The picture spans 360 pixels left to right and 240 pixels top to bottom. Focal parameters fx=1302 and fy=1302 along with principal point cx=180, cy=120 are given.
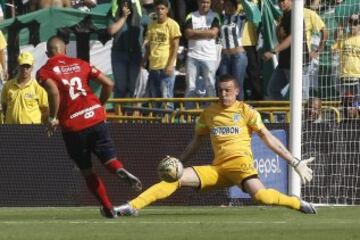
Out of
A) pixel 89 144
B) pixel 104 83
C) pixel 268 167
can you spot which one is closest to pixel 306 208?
pixel 89 144

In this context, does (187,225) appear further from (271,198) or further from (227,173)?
(227,173)

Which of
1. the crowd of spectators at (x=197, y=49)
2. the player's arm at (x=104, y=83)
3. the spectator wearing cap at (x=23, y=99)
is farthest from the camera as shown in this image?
the crowd of spectators at (x=197, y=49)

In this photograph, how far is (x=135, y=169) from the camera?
19.1 m

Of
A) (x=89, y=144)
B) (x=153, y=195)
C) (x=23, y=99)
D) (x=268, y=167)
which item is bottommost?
(x=268, y=167)

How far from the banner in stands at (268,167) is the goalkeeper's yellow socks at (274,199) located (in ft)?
10.6

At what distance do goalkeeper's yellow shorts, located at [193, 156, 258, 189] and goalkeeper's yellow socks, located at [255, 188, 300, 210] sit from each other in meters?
0.35

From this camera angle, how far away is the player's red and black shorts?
591 inches

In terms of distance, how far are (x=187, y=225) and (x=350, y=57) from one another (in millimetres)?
6437

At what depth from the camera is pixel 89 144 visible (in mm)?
15062

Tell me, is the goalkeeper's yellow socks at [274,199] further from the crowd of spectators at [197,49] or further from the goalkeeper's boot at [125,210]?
the crowd of spectators at [197,49]

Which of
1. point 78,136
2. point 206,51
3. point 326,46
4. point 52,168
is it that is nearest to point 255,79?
point 206,51

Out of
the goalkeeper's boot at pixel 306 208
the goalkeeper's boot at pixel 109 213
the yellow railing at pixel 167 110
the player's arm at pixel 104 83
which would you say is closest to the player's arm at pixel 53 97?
the player's arm at pixel 104 83

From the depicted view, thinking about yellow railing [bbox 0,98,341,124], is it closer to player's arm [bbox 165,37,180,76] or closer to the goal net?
player's arm [bbox 165,37,180,76]

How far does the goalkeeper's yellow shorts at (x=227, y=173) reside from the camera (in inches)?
597
